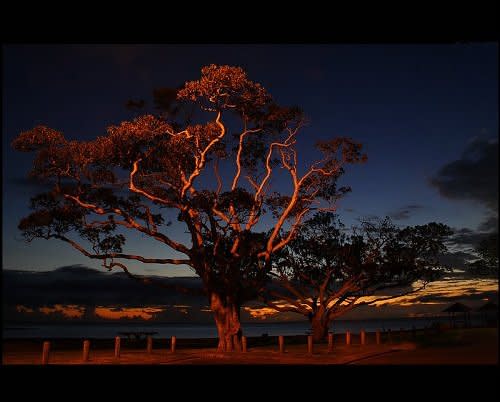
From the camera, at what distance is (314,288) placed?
31500mm

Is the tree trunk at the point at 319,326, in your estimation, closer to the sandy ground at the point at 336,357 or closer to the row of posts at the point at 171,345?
the row of posts at the point at 171,345

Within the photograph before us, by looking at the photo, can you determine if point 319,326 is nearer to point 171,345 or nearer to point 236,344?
point 236,344

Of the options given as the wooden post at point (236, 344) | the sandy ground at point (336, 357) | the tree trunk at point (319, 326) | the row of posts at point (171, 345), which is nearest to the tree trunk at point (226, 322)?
the wooden post at point (236, 344)

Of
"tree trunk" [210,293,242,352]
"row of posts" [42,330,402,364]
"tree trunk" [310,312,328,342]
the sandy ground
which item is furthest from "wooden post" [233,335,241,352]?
"tree trunk" [310,312,328,342]

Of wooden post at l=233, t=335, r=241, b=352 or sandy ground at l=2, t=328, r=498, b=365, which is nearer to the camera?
sandy ground at l=2, t=328, r=498, b=365

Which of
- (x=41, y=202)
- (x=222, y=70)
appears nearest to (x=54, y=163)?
(x=41, y=202)

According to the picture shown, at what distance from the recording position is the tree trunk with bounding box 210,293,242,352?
64.9 ft

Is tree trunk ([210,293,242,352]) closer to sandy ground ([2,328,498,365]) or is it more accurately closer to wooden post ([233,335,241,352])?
wooden post ([233,335,241,352])

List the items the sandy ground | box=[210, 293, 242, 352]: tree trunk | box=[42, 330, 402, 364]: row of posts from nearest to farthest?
box=[42, 330, 402, 364]: row of posts
the sandy ground
box=[210, 293, 242, 352]: tree trunk

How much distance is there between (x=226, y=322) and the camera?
→ 65.5 feet

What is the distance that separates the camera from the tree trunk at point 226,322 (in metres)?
19.8

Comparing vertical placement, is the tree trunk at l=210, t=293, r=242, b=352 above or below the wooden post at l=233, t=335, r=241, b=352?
above
